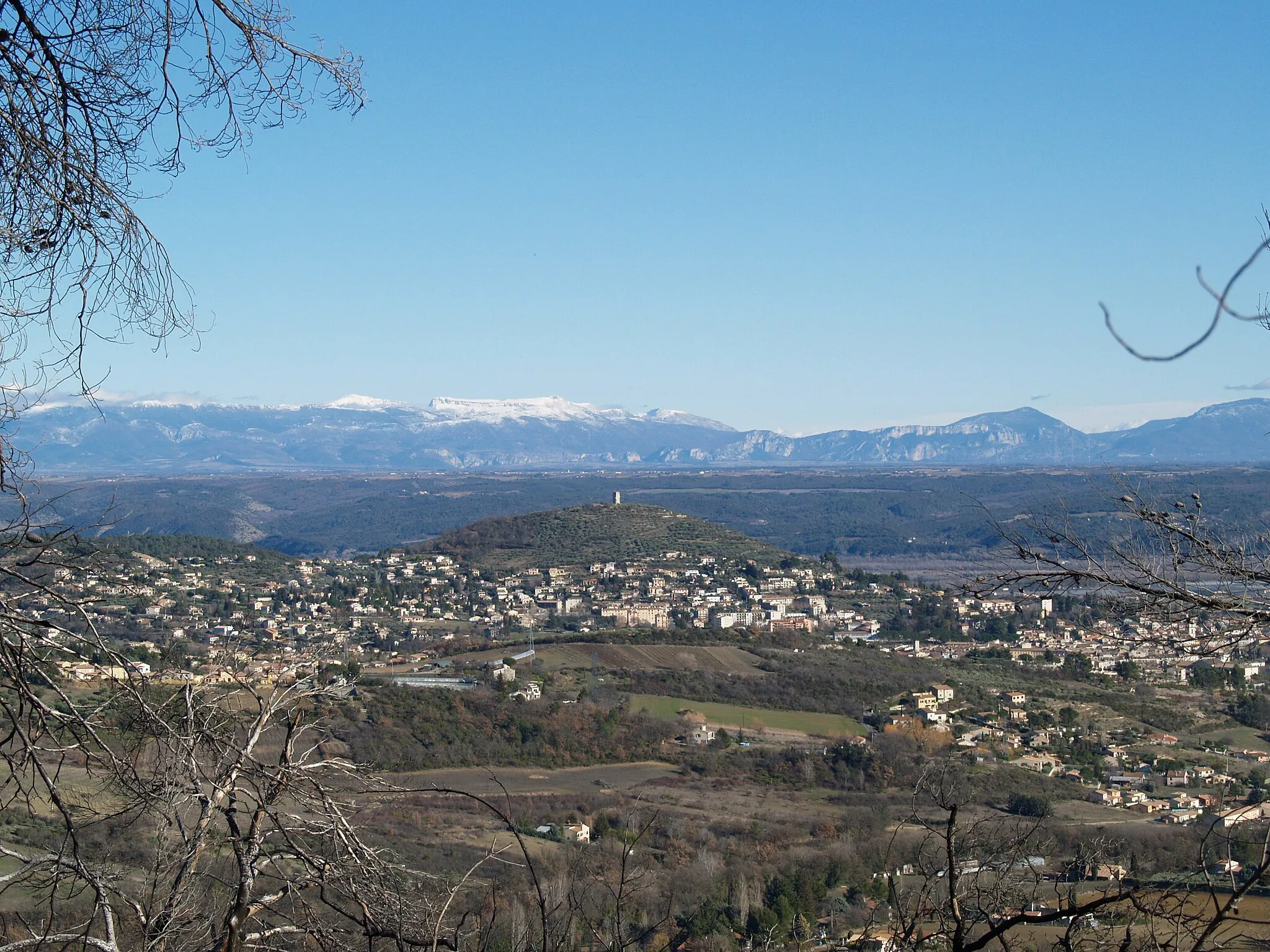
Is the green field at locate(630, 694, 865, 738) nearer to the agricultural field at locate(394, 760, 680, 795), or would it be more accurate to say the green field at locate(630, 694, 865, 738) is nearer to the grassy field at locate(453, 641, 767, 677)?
the grassy field at locate(453, 641, 767, 677)

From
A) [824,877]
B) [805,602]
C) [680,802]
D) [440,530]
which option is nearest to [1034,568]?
[824,877]

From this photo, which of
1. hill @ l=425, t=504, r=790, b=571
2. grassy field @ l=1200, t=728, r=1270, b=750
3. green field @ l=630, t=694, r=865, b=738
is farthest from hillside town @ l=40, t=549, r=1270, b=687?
green field @ l=630, t=694, r=865, b=738

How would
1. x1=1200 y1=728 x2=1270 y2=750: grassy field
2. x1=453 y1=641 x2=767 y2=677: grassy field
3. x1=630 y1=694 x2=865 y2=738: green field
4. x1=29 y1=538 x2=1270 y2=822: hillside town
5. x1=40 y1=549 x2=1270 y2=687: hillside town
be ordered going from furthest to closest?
x1=40 y1=549 x2=1270 y2=687: hillside town < x1=453 y1=641 x2=767 y2=677: grassy field < x1=630 y1=694 x2=865 y2=738: green field < x1=1200 y1=728 x2=1270 y2=750: grassy field < x1=29 y1=538 x2=1270 y2=822: hillside town

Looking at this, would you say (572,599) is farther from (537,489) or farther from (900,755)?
(537,489)

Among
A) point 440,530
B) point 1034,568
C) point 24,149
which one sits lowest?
point 440,530

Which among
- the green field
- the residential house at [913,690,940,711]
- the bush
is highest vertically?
the bush

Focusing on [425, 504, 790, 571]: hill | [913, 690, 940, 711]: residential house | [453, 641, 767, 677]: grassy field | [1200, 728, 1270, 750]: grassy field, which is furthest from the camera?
[425, 504, 790, 571]: hill

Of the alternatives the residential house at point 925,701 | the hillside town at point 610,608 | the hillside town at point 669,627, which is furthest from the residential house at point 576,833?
the residential house at point 925,701

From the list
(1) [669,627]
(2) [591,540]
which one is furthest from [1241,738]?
(2) [591,540]
